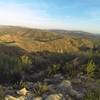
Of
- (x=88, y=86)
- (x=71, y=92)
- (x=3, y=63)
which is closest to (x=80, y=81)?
(x=88, y=86)

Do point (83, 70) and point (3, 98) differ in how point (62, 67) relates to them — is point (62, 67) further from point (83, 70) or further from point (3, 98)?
point (3, 98)

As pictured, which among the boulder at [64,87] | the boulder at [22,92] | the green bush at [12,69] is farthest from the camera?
the green bush at [12,69]

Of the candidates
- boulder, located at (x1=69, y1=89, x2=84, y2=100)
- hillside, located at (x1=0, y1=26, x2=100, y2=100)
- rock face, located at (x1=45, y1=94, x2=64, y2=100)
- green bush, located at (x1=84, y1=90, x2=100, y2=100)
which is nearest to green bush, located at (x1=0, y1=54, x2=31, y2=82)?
hillside, located at (x1=0, y1=26, x2=100, y2=100)

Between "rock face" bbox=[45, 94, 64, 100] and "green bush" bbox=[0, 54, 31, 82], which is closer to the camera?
"rock face" bbox=[45, 94, 64, 100]

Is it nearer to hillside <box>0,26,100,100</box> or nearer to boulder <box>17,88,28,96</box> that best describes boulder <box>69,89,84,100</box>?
hillside <box>0,26,100,100</box>

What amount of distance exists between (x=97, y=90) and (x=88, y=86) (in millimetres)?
751

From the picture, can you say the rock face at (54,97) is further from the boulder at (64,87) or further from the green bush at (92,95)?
the green bush at (92,95)

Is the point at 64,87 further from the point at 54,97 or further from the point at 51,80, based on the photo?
the point at 51,80

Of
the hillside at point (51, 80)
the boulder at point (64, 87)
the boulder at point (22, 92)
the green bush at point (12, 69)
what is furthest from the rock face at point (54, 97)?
the green bush at point (12, 69)

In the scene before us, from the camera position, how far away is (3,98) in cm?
727

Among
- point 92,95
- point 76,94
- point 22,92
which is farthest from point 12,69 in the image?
point 92,95

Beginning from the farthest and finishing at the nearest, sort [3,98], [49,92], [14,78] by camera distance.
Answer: [14,78]
[49,92]
[3,98]

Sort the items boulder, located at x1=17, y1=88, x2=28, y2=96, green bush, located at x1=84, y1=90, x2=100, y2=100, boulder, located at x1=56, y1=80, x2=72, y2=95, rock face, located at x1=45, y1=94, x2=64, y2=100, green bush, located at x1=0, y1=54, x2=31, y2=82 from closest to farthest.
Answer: green bush, located at x1=84, y1=90, x2=100, y2=100
rock face, located at x1=45, y1=94, x2=64, y2=100
boulder, located at x1=17, y1=88, x2=28, y2=96
boulder, located at x1=56, y1=80, x2=72, y2=95
green bush, located at x1=0, y1=54, x2=31, y2=82

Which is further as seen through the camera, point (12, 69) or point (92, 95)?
point (12, 69)
